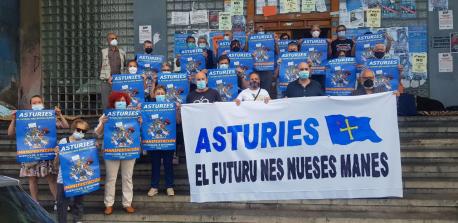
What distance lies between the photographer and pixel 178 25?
13.1 meters

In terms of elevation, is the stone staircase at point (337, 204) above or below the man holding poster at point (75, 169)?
below

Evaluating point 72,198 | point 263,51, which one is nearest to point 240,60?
point 263,51

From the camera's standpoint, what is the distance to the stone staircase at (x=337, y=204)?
700 cm

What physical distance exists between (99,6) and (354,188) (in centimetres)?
899

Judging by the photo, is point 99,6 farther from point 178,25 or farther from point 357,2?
point 357,2

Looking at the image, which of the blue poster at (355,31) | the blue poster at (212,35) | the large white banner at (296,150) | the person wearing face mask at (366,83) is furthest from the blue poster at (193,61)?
the blue poster at (355,31)

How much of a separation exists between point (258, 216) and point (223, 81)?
2.69m

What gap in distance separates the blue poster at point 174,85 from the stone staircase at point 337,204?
37.0 inches

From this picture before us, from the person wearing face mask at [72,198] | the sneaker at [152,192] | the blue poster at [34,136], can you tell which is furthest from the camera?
the sneaker at [152,192]

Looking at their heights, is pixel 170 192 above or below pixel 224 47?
below

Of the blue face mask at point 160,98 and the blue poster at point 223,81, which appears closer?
the blue face mask at point 160,98

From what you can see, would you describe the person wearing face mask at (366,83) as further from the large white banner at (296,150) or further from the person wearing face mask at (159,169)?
the person wearing face mask at (159,169)

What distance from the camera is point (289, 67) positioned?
936 centimetres

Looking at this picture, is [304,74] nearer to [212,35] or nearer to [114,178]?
[114,178]
